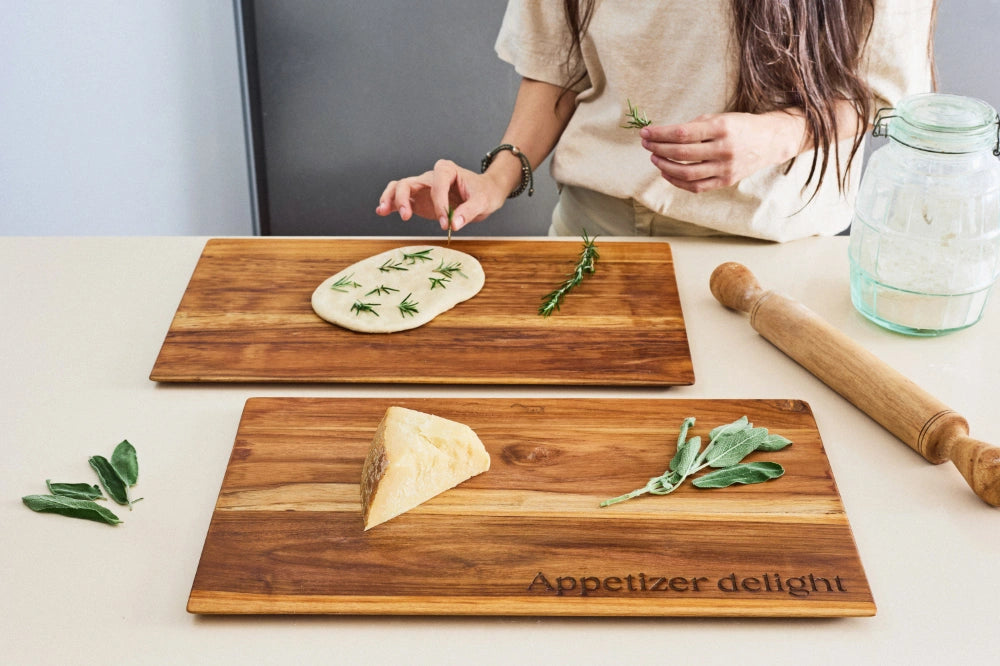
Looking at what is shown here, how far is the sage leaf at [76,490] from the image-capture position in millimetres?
897

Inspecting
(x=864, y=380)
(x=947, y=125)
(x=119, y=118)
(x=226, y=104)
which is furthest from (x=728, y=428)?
(x=226, y=104)

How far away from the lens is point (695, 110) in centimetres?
148

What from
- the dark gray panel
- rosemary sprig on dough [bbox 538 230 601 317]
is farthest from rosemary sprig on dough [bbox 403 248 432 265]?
the dark gray panel

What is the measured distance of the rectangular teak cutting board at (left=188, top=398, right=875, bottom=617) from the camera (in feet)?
2.51

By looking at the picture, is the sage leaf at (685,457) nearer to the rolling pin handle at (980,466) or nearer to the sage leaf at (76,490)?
the rolling pin handle at (980,466)

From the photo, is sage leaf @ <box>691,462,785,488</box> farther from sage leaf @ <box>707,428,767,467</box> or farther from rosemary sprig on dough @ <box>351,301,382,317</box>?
rosemary sprig on dough @ <box>351,301,382,317</box>

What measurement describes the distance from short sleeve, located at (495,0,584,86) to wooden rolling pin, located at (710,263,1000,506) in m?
0.60

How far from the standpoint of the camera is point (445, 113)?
2844mm

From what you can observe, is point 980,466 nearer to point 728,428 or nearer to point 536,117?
point 728,428

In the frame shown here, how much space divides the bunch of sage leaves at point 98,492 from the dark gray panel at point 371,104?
6.64ft

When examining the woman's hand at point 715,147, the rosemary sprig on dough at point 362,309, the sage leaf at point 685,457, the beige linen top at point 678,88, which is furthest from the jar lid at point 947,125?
the rosemary sprig on dough at point 362,309

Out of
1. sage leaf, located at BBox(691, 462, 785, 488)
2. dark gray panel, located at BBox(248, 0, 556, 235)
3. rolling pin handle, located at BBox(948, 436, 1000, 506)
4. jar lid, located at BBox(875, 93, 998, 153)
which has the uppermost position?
jar lid, located at BBox(875, 93, 998, 153)

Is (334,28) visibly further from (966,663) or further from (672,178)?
(966,663)

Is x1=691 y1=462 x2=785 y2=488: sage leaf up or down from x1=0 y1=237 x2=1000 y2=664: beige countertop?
up
